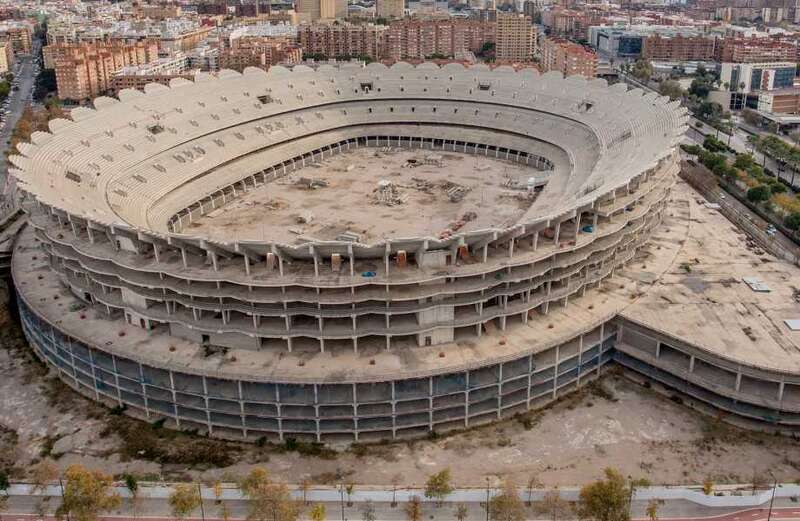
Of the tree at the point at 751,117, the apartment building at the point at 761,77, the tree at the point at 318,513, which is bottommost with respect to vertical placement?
the tree at the point at 318,513

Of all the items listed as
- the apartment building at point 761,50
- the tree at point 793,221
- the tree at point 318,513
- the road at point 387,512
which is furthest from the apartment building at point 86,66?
the apartment building at point 761,50

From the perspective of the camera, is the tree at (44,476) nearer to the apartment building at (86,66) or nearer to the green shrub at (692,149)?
the green shrub at (692,149)

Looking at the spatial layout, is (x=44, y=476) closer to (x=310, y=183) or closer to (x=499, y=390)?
(x=499, y=390)

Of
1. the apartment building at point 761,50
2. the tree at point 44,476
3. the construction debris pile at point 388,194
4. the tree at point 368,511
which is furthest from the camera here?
the apartment building at point 761,50

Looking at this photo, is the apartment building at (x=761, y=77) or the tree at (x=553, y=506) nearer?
the tree at (x=553, y=506)

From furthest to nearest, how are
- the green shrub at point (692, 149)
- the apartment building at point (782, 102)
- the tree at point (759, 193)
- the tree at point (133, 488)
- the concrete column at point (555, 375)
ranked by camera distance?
the apartment building at point (782, 102) < the green shrub at point (692, 149) < the tree at point (759, 193) < the concrete column at point (555, 375) < the tree at point (133, 488)

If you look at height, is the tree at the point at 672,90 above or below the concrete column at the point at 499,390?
above

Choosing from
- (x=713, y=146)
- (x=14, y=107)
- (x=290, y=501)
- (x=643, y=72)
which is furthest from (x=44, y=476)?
(x=643, y=72)
